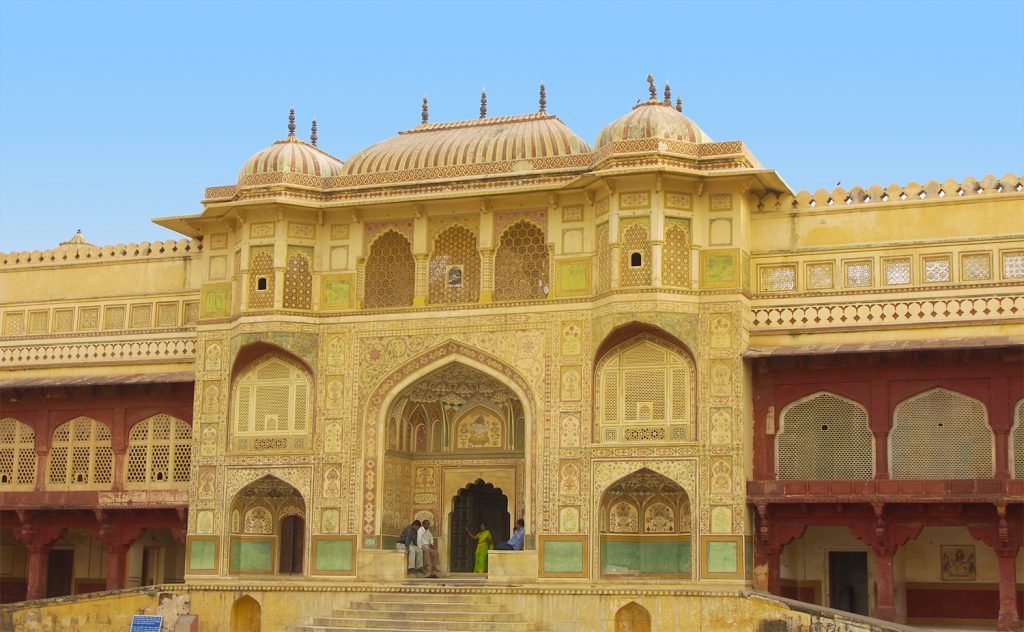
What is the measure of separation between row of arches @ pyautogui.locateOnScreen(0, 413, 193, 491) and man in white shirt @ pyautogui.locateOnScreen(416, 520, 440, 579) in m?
3.76

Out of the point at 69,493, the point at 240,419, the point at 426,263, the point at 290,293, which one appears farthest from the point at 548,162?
the point at 69,493

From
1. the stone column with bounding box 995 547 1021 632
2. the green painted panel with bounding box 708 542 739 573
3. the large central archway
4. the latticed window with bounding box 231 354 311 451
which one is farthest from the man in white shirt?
the stone column with bounding box 995 547 1021 632

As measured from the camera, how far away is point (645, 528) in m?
19.6

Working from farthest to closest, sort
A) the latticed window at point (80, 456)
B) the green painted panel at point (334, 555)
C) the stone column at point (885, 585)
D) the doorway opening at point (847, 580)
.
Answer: the latticed window at point (80, 456)
the green painted panel at point (334, 555)
the doorway opening at point (847, 580)
the stone column at point (885, 585)

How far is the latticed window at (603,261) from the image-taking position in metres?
19.5

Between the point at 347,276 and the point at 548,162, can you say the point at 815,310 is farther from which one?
the point at 347,276

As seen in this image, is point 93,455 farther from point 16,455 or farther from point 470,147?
point 470,147

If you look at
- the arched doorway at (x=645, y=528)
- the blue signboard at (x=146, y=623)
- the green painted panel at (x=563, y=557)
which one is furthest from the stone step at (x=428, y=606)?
the blue signboard at (x=146, y=623)

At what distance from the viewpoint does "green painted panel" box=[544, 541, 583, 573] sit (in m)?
19.2

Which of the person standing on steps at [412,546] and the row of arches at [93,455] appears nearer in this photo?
the person standing on steps at [412,546]

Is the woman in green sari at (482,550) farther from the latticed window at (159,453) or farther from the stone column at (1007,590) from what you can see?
the stone column at (1007,590)

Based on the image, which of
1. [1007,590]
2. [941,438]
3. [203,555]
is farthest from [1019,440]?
[203,555]

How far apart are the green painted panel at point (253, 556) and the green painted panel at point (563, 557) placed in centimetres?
425

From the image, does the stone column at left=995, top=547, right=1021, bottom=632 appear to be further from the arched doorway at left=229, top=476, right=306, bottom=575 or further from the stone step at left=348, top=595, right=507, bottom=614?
the arched doorway at left=229, top=476, right=306, bottom=575
